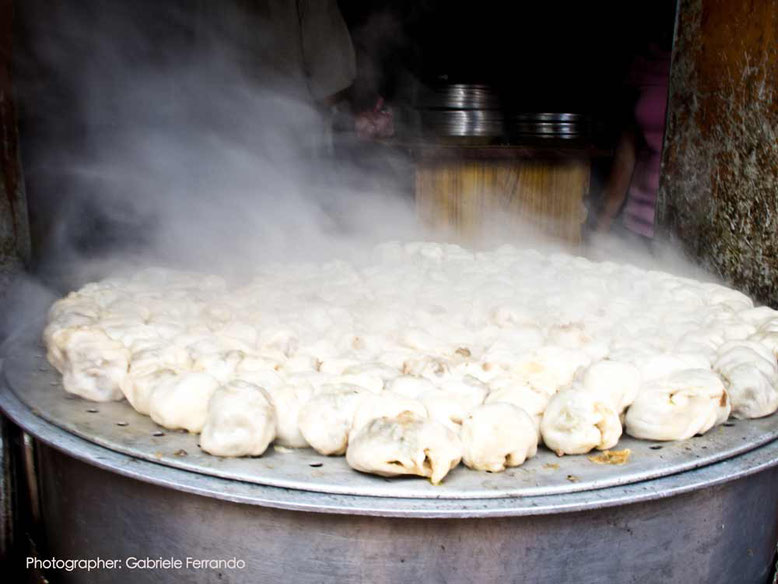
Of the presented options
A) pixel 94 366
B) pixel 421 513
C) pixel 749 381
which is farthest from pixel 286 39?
pixel 421 513

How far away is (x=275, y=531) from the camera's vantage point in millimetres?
1311

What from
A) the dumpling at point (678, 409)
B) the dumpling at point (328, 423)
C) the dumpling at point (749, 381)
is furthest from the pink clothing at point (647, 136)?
the dumpling at point (328, 423)

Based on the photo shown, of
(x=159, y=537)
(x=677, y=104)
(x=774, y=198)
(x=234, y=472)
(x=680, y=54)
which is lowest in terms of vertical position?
(x=159, y=537)

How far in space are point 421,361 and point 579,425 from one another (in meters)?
0.41

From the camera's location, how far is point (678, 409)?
1.44 metres

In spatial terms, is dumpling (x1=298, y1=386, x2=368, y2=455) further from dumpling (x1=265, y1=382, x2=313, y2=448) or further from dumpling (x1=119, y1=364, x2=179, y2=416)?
dumpling (x1=119, y1=364, x2=179, y2=416)

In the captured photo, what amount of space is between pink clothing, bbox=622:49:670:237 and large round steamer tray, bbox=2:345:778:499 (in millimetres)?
3508

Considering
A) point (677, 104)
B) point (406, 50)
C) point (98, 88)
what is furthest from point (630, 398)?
point (406, 50)

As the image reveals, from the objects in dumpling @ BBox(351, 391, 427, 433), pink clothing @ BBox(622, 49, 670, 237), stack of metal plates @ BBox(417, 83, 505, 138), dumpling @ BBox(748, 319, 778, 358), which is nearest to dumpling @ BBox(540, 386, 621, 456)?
dumpling @ BBox(351, 391, 427, 433)

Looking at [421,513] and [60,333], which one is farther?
[60,333]

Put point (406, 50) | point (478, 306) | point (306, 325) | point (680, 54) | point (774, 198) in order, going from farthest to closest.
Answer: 1. point (406, 50)
2. point (680, 54)
3. point (774, 198)
4. point (478, 306)
5. point (306, 325)

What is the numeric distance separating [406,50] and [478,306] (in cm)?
508

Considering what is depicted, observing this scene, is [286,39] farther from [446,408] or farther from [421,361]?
[446,408]

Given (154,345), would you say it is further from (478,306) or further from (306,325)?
(478,306)
